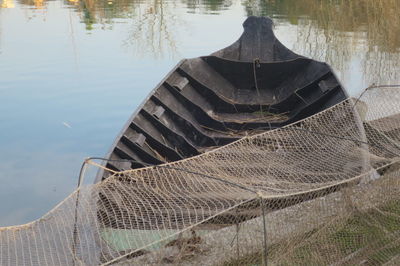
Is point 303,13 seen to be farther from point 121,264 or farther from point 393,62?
point 121,264

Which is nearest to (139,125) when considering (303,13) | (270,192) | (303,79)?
(270,192)

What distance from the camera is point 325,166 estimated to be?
4.16 meters

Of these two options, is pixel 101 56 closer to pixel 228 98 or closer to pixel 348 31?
pixel 228 98

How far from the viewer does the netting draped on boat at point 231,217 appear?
308 centimetres

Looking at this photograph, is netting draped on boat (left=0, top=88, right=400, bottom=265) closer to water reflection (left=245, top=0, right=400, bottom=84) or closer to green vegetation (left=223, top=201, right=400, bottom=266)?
green vegetation (left=223, top=201, right=400, bottom=266)

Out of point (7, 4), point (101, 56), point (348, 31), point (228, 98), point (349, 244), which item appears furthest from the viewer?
point (7, 4)

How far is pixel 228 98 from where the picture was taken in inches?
277

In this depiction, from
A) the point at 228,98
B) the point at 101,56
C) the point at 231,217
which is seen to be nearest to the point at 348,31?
the point at 101,56

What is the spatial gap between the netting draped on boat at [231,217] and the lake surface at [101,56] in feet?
7.75

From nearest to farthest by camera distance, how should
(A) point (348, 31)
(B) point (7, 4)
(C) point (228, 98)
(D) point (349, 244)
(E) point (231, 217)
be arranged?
(E) point (231, 217), (D) point (349, 244), (C) point (228, 98), (A) point (348, 31), (B) point (7, 4)

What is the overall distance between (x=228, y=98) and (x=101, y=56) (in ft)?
16.8

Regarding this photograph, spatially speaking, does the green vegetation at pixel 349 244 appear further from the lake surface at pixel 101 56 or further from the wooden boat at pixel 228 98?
the lake surface at pixel 101 56

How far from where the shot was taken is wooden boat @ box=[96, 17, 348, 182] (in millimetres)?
5259

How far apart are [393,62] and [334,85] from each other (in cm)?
453
